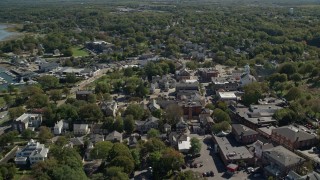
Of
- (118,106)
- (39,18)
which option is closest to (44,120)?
(118,106)

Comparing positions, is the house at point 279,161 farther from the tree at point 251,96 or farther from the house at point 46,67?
the house at point 46,67

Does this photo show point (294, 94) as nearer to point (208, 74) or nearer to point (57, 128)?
point (208, 74)

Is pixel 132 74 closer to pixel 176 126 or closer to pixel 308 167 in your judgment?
pixel 176 126

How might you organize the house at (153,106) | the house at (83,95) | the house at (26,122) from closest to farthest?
the house at (26,122) < the house at (153,106) < the house at (83,95)

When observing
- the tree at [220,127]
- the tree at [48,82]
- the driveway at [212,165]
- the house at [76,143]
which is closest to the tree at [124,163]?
the driveway at [212,165]

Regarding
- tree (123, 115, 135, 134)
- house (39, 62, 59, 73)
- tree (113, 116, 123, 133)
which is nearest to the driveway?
tree (123, 115, 135, 134)

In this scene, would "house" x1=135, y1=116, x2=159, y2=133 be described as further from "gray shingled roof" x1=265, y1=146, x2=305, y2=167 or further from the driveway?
"gray shingled roof" x1=265, y1=146, x2=305, y2=167

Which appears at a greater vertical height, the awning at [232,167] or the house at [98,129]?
the awning at [232,167]
